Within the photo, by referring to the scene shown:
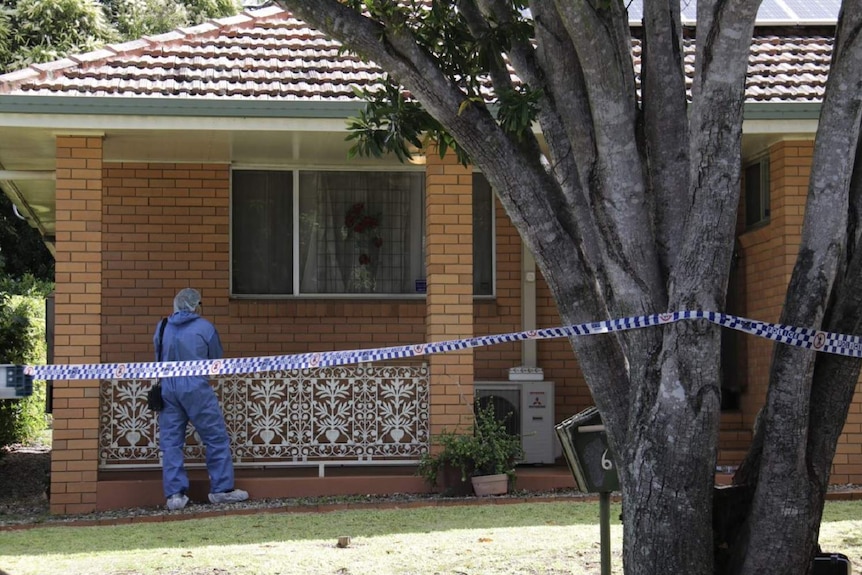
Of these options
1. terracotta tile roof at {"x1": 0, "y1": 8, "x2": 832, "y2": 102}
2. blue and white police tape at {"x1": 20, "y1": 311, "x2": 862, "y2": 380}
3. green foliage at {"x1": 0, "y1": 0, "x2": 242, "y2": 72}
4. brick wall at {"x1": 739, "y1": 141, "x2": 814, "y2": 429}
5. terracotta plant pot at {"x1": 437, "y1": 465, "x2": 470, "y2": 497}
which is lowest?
terracotta plant pot at {"x1": 437, "y1": 465, "x2": 470, "y2": 497}

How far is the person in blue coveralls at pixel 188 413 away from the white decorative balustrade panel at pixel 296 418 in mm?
414

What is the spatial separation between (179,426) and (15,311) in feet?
15.6

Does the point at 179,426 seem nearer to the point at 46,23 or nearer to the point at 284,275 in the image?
the point at 284,275

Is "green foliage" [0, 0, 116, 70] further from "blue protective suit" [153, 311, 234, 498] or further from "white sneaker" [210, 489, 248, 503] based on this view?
"white sneaker" [210, 489, 248, 503]

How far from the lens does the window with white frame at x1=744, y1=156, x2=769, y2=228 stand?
11.6 m

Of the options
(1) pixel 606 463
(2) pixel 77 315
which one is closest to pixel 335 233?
(2) pixel 77 315

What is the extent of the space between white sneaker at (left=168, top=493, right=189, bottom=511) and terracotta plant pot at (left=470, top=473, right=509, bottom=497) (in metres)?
2.36

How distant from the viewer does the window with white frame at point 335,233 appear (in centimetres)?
1232

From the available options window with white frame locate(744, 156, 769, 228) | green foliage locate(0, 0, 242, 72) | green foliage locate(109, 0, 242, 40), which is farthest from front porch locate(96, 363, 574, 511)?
green foliage locate(109, 0, 242, 40)

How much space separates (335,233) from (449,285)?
2371 mm

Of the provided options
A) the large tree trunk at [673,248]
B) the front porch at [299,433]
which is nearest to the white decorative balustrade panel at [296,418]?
the front porch at [299,433]

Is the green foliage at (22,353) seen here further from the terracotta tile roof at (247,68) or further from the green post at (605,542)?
the green post at (605,542)

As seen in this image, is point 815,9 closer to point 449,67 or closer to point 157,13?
point 449,67

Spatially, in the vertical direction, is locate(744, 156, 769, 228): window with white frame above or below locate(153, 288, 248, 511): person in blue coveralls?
above
